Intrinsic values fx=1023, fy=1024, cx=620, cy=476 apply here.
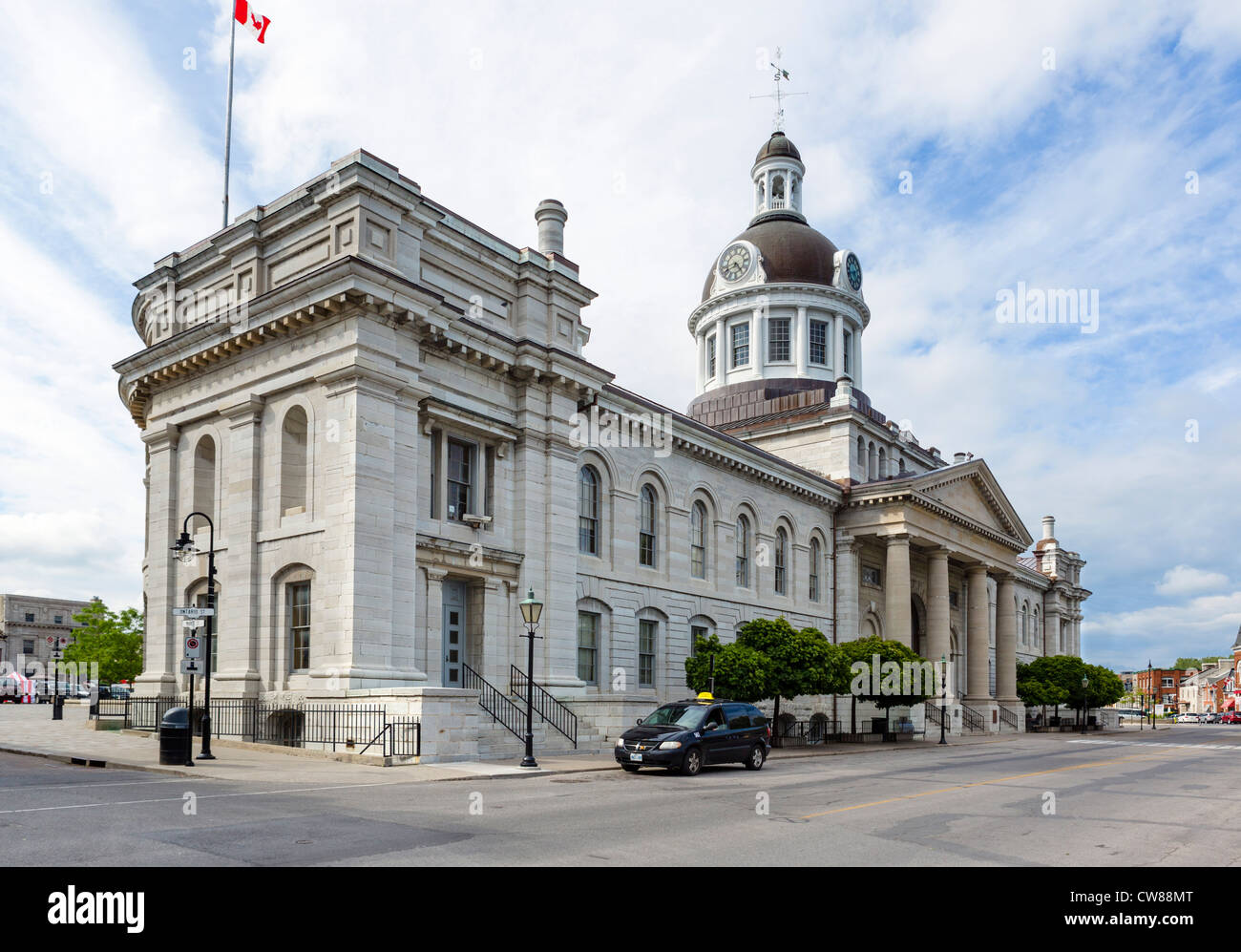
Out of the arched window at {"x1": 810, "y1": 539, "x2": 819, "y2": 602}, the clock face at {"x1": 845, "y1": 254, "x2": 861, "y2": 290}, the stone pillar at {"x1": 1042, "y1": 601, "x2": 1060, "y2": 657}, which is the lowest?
the stone pillar at {"x1": 1042, "y1": 601, "x2": 1060, "y2": 657}

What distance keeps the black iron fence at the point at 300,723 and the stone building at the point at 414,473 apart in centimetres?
48

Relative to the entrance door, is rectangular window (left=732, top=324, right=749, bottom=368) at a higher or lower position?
higher

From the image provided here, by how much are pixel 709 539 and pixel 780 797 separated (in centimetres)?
2385

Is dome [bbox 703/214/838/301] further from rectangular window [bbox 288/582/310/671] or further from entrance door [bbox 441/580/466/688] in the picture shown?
rectangular window [bbox 288/582/310/671]

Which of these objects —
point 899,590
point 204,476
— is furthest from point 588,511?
point 899,590

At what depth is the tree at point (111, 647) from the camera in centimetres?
6844

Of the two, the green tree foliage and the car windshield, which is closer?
the car windshield

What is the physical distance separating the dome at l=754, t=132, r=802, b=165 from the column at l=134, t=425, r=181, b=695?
4626 cm

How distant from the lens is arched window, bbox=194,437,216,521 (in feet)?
98.1

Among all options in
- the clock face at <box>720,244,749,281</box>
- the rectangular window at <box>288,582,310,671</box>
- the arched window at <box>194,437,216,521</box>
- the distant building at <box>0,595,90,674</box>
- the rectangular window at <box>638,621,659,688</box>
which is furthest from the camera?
the distant building at <box>0,595,90,674</box>

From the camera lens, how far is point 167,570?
29.9 metres

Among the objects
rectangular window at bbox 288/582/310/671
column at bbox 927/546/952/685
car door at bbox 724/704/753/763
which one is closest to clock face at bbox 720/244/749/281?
column at bbox 927/546/952/685

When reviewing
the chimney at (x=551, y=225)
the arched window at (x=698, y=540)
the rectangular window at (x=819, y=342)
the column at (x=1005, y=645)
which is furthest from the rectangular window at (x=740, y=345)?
the chimney at (x=551, y=225)


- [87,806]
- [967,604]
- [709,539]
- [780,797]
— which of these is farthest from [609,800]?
[967,604]
